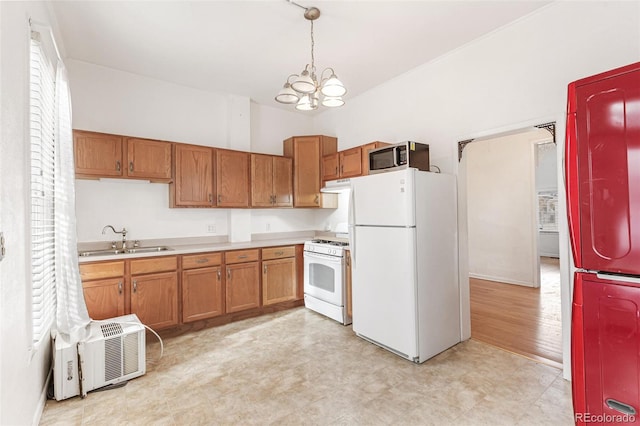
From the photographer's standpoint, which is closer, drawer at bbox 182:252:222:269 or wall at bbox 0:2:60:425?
wall at bbox 0:2:60:425

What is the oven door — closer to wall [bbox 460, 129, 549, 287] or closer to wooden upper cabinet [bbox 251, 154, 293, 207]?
wooden upper cabinet [bbox 251, 154, 293, 207]

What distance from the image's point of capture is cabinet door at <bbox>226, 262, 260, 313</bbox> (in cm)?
360

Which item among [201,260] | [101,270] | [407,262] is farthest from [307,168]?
[101,270]

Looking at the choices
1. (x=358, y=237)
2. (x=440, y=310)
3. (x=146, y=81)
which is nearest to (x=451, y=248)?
(x=440, y=310)

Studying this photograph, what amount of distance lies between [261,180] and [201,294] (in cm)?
164

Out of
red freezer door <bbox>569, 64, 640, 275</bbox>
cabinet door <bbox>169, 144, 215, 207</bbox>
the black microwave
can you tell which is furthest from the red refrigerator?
cabinet door <bbox>169, 144, 215, 207</bbox>

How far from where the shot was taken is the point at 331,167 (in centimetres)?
438

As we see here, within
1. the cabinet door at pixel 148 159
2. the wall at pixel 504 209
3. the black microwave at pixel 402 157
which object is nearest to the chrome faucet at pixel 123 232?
the cabinet door at pixel 148 159

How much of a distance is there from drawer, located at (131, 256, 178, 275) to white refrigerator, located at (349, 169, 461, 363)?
6.25ft

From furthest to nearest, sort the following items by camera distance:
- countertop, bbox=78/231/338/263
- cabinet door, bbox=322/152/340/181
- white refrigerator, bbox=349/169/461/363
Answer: cabinet door, bbox=322/152/340/181, countertop, bbox=78/231/338/263, white refrigerator, bbox=349/169/461/363

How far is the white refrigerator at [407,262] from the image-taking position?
8.64 feet

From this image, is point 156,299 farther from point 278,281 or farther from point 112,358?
point 278,281

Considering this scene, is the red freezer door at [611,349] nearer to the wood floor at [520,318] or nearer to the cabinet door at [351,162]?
the wood floor at [520,318]

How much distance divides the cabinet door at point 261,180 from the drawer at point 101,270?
169cm
